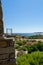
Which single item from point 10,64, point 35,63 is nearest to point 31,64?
point 35,63

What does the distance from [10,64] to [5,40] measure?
0.48 metres

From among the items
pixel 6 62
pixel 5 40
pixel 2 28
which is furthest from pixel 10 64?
pixel 2 28

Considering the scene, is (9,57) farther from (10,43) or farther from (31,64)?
(31,64)

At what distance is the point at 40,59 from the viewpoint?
22.0 ft

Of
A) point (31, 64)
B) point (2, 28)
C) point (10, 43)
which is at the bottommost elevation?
point (31, 64)

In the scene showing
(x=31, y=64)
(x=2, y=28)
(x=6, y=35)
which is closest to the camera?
(x=2, y=28)

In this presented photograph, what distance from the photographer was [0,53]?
2.96 m

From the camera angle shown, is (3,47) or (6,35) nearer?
(3,47)

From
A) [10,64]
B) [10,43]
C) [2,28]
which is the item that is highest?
[2,28]

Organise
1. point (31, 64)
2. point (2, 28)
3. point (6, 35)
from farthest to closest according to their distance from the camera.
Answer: point (31, 64) < point (6, 35) < point (2, 28)

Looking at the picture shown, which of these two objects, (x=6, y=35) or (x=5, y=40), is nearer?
(x=5, y=40)

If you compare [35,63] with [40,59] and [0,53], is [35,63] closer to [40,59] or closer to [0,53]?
[40,59]

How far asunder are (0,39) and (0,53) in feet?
0.88

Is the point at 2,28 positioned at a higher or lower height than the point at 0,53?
higher
